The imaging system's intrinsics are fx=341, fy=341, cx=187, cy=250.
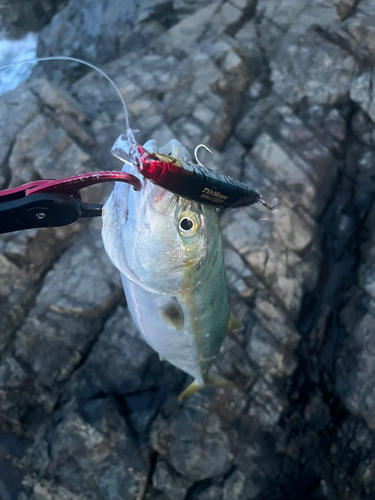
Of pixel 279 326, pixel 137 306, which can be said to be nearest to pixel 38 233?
pixel 137 306

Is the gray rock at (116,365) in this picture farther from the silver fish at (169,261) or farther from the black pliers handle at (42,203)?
the black pliers handle at (42,203)

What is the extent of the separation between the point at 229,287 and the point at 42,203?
76.9 inches

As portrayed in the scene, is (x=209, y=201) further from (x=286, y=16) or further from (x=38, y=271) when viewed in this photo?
(x=286, y=16)

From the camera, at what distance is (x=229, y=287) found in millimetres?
3143

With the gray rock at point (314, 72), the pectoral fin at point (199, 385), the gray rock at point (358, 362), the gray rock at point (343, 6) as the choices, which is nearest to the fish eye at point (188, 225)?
the pectoral fin at point (199, 385)

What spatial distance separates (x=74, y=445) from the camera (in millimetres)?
2719

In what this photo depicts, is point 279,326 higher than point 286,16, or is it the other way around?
point 286,16

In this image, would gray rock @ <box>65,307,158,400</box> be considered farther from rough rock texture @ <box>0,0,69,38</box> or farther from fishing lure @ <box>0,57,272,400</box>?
rough rock texture @ <box>0,0,69,38</box>

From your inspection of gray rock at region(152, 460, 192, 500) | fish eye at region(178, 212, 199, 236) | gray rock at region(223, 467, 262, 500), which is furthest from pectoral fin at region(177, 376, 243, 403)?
fish eye at region(178, 212, 199, 236)

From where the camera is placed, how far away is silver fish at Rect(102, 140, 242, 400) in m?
1.60

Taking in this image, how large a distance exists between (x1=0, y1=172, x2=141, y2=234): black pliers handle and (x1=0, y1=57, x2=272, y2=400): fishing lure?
6.5 inches

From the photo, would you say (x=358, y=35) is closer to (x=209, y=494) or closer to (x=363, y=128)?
(x=363, y=128)

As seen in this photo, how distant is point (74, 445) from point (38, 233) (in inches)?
72.5

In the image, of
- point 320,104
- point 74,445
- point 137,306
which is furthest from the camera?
point 320,104
